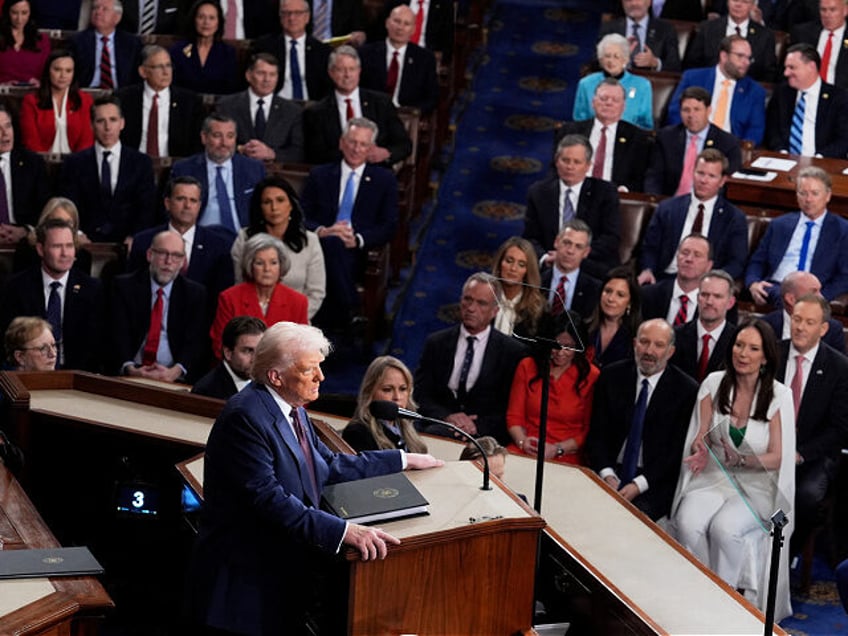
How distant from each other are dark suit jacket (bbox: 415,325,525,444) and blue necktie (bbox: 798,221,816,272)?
57.9 inches

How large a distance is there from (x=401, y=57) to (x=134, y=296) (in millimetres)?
2540

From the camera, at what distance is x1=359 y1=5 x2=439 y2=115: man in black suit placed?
308 inches

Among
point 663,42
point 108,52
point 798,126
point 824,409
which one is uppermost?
point 663,42

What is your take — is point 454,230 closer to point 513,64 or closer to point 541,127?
point 541,127

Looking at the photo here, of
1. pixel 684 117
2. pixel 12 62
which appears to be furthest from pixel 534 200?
pixel 12 62

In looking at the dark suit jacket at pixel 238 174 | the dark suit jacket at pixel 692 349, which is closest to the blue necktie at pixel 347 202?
the dark suit jacket at pixel 238 174

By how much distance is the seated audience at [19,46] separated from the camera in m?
7.54

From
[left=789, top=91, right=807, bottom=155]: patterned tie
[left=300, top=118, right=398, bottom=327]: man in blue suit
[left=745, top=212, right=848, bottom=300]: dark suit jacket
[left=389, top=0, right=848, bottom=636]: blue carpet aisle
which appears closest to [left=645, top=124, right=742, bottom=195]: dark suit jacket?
[left=789, top=91, right=807, bottom=155]: patterned tie

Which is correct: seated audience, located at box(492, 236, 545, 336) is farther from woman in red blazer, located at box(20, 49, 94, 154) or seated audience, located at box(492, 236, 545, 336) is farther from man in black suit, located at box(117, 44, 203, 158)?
woman in red blazer, located at box(20, 49, 94, 154)

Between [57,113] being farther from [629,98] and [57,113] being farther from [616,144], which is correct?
[629,98]

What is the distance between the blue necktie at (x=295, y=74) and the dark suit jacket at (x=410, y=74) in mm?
328

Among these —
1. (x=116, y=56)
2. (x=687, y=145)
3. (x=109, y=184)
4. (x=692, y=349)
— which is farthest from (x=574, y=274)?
(x=116, y=56)

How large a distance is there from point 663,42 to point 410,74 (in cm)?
146

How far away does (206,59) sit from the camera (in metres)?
7.73
